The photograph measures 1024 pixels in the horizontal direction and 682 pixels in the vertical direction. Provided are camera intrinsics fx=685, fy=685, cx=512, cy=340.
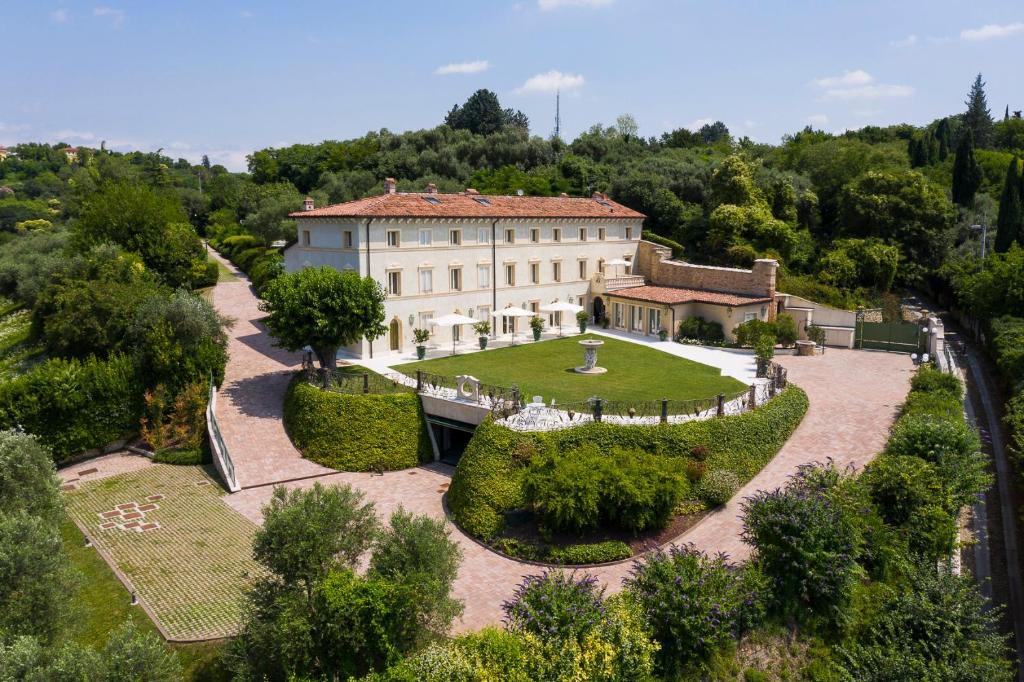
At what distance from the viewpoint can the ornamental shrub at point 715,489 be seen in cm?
2272

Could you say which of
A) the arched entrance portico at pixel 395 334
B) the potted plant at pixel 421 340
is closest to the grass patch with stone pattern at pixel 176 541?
the potted plant at pixel 421 340

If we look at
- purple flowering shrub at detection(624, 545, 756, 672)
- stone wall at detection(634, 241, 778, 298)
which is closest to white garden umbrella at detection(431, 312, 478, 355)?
stone wall at detection(634, 241, 778, 298)

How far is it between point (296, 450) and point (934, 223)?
153 ft

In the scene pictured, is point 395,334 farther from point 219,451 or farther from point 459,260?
point 219,451

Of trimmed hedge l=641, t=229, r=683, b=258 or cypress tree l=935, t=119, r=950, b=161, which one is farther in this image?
cypress tree l=935, t=119, r=950, b=161

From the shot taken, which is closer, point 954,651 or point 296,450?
point 954,651

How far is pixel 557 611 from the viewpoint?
1404 cm

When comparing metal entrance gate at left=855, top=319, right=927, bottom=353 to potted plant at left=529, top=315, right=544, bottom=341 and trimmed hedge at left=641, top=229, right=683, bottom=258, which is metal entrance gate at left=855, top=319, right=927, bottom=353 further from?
potted plant at left=529, top=315, right=544, bottom=341

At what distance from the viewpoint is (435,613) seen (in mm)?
14055

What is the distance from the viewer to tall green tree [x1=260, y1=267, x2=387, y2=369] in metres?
29.8

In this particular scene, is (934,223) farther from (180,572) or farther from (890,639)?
(180,572)

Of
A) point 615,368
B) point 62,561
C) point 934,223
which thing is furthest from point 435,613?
point 934,223

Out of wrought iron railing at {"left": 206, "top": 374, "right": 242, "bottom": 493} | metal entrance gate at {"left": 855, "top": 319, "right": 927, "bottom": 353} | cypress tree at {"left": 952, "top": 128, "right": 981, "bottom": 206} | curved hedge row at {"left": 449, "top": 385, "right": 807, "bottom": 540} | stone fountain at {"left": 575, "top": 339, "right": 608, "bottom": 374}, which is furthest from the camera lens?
cypress tree at {"left": 952, "top": 128, "right": 981, "bottom": 206}

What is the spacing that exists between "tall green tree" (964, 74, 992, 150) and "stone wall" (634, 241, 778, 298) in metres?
64.9
